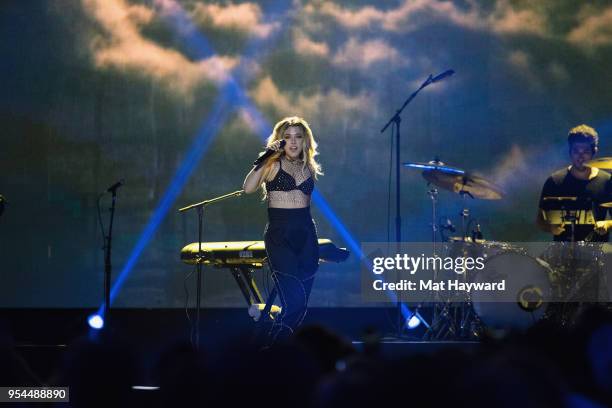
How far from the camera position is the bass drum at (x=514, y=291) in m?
6.03

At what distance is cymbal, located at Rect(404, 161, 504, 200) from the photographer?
20.0 feet

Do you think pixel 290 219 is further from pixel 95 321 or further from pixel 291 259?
pixel 95 321

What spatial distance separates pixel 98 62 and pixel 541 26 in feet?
14.7

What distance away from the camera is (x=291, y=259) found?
5.02m

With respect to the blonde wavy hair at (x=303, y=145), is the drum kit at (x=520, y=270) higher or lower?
lower

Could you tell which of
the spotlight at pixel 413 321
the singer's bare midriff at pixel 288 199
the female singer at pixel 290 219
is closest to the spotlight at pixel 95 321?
the female singer at pixel 290 219

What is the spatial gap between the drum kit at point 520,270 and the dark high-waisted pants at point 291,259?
139 centimetres

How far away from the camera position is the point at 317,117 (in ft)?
27.8

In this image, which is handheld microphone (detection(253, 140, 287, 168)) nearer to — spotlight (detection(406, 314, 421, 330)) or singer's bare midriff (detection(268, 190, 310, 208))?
singer's bare midriff (detection(268, 190, 310, 208))

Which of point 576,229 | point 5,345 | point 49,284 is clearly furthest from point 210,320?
point 5,345

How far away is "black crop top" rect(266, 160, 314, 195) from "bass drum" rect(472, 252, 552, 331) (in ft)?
5.73
